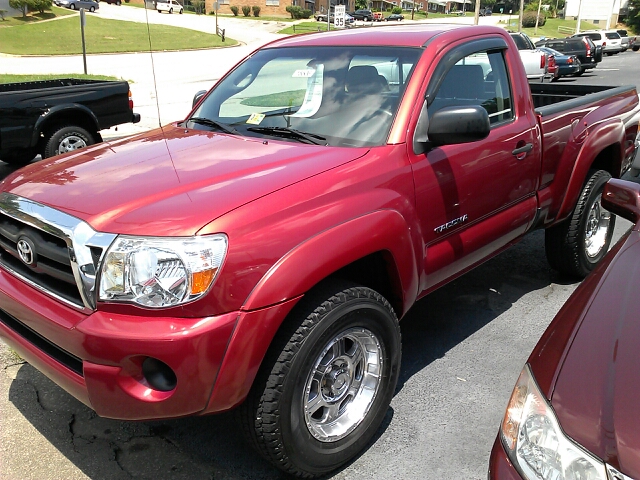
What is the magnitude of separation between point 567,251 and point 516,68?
4.81 feet

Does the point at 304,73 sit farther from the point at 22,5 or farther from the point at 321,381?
the point at 22,5

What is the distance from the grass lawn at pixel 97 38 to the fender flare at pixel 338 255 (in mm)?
33553

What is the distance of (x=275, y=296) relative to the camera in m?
2.24

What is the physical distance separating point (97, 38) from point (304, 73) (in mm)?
37877

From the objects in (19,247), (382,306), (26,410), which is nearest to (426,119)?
(382,306)

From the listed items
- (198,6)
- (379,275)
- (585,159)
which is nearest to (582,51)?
(585,159)

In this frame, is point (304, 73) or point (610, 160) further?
point (610, 160)

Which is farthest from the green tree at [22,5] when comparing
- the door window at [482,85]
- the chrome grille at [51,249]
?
the chrome grille at [51,249]

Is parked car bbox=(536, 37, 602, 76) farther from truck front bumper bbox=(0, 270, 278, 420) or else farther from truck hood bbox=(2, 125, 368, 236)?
truck front bumper bbox=(0, 270, 278, 420)

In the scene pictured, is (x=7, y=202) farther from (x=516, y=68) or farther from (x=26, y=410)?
(x=516, y=68)

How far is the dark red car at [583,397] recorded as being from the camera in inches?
61.1

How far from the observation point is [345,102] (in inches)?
126

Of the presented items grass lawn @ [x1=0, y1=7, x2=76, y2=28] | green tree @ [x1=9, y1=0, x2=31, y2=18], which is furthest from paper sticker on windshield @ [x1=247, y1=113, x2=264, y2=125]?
green tree @ [x1=9, y1=0, x2=31, y2=18]

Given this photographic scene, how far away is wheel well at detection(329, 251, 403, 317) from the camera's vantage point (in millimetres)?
2811
